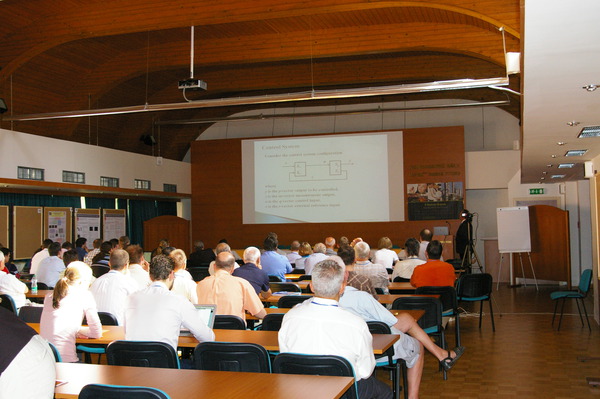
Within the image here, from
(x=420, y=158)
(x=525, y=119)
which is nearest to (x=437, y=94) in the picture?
(x=420, y=158)

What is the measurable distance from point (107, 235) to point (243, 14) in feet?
28.4

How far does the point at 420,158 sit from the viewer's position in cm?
1584

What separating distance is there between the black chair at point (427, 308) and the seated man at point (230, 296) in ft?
5.11

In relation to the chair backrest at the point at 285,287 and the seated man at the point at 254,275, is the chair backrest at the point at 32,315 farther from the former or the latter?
the chair backrest at the point at 285,287

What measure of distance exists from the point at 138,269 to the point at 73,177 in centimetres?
651

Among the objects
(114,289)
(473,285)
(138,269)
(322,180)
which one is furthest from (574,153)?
(322,180)

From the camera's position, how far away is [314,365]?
334cm

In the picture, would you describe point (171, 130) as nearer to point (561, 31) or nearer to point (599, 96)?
point (599, 96)

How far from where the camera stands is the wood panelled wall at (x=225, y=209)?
1644 centimetres

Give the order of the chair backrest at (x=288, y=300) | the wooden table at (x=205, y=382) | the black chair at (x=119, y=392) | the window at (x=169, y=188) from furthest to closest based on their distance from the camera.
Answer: the window at (x=169, y=188) < the chair backrest at (x=288, y=300) < the wooden table at (x=205, y=382) < the black chair at (x=119, y=392)

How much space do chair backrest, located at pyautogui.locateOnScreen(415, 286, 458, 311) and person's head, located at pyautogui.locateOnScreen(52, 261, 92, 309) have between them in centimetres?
395

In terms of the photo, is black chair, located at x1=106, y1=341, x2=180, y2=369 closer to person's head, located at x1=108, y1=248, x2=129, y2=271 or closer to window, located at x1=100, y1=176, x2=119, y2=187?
person's head, located at x1=108, y1=248, x2=129, y2=271

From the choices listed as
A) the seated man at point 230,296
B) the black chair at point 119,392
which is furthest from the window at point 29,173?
the black chair at point 119,392

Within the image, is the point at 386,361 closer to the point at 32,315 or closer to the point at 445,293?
the point at 445,293
